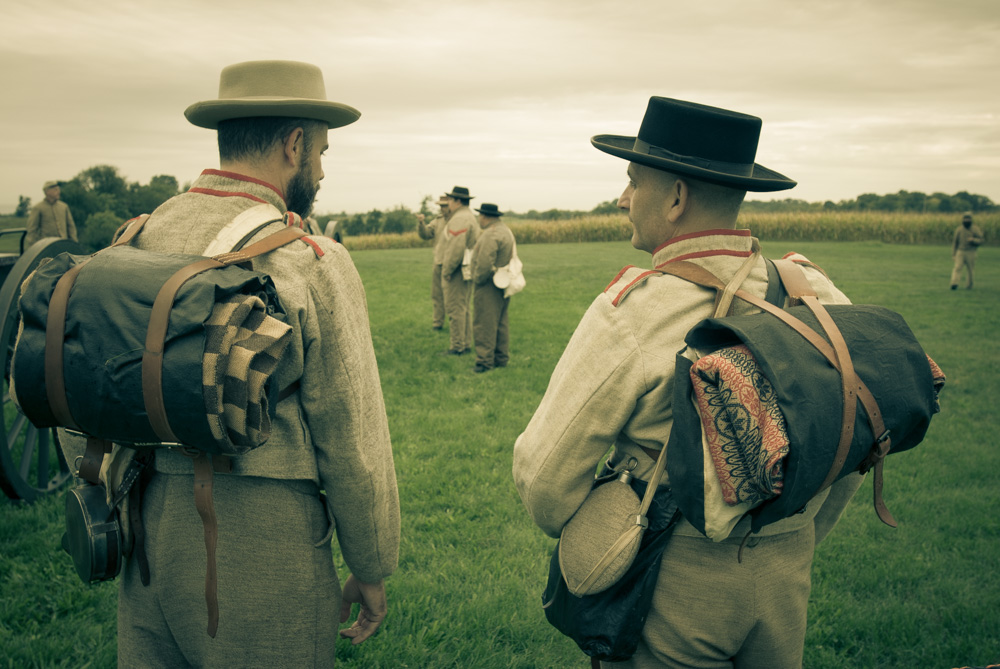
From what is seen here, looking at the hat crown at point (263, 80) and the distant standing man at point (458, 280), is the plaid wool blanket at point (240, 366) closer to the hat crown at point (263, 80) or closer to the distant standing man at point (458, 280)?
the hat crown at point (263, 80)

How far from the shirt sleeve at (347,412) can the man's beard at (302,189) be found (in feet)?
0.94

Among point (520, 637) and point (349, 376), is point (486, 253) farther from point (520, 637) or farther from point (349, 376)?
point (349, 376)

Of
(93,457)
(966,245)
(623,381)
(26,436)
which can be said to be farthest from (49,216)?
(966,245)

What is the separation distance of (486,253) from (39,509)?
5.93 metres

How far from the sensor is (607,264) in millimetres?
23047

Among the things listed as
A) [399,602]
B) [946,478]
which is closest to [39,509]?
[399,602]

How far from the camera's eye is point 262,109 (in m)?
1.78

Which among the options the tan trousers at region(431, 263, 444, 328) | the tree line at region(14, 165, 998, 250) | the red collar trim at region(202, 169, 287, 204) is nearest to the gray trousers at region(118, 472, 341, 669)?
the red collar trim at region(202, 169, 287, 204)

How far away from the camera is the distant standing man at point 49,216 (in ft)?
47.1

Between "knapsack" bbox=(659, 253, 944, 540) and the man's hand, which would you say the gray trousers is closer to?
the man's hand

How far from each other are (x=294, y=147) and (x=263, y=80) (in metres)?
0.19

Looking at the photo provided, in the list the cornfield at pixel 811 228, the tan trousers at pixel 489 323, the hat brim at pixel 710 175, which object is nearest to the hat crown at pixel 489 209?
the tan trousers at pixel 489 323

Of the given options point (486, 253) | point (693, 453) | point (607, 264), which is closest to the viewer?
point (693, 453)

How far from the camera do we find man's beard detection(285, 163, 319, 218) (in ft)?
6.15
